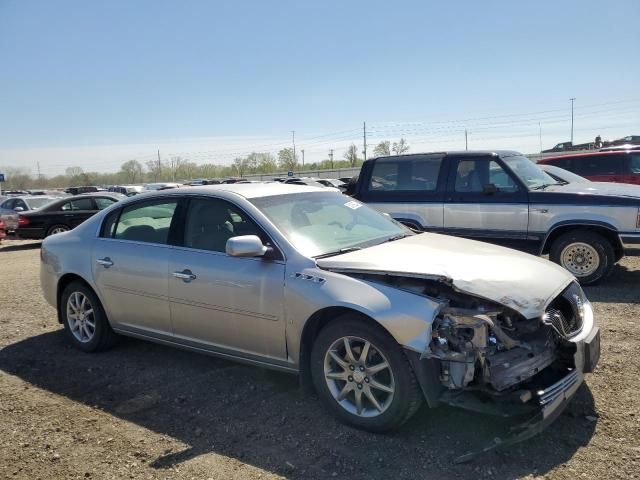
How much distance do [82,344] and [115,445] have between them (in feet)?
6.83

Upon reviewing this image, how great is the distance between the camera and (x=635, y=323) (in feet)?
17.7

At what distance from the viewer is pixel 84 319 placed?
523 centimetres

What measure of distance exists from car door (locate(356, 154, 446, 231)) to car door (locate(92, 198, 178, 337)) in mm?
4629

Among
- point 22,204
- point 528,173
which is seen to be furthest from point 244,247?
point 22,204

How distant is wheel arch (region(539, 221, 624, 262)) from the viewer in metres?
7.08

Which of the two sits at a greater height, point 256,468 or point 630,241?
point 630,241

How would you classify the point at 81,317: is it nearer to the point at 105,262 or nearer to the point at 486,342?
the point at 105,262

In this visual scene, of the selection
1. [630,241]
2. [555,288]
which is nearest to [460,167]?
[630,241]

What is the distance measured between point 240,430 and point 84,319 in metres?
2.48

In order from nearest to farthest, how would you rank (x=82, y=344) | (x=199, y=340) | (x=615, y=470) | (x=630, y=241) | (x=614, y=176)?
(x=615, y=470)
(x=199, y=340)
(x=82, y=344)
(x=630, y=241)
(x=614, y=176)

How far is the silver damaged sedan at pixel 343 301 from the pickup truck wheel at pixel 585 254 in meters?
3.52

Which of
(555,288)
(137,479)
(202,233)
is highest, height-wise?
(202,233)

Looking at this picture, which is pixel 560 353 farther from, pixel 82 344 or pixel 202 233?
pixel 82 344

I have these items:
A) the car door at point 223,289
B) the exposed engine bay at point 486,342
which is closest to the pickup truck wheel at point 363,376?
the exposed engine bay at point 486,342
